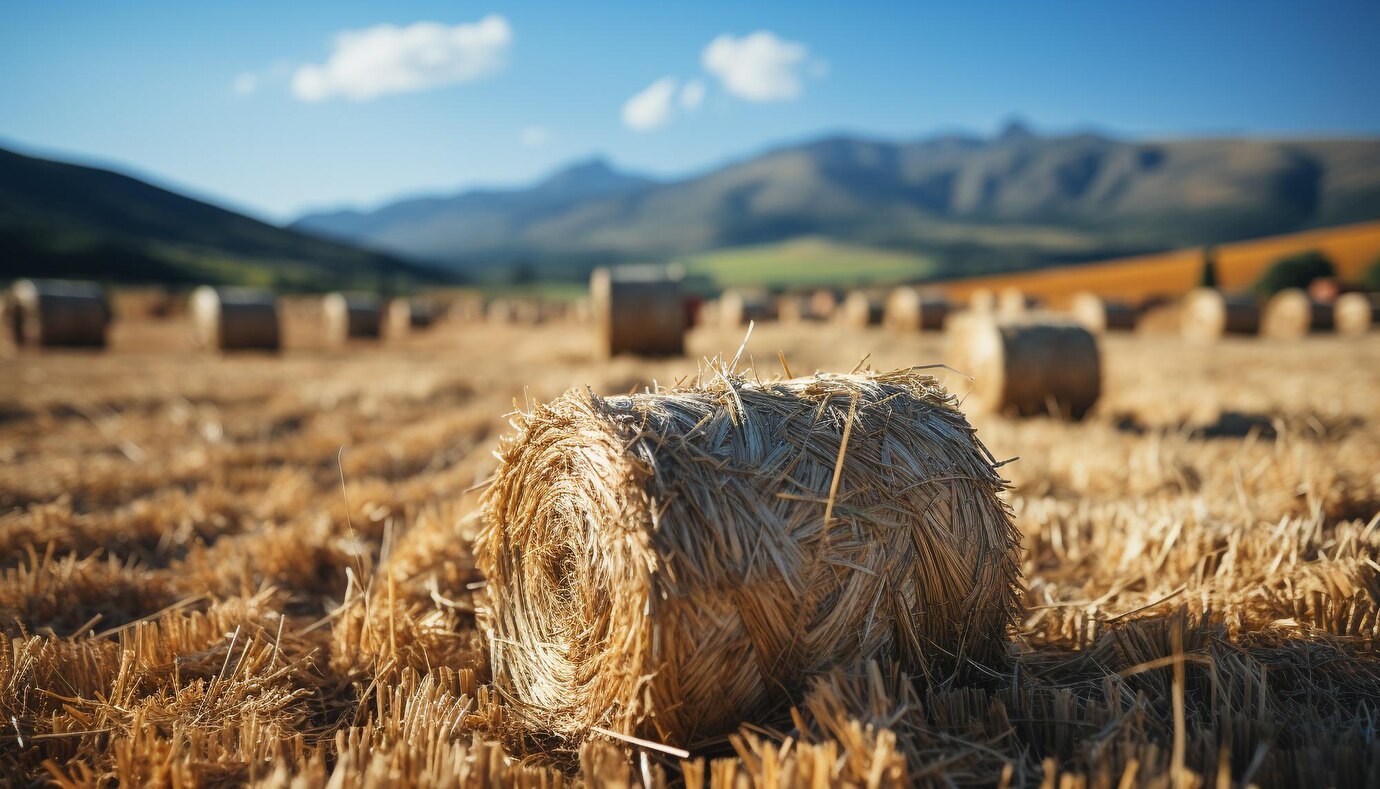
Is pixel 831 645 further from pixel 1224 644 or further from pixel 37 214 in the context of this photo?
pixel 37 214

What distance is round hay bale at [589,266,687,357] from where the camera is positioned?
1415cm

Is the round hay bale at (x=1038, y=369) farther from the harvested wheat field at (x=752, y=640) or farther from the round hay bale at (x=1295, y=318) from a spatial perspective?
the round hay bale at (x=1295, y=318)

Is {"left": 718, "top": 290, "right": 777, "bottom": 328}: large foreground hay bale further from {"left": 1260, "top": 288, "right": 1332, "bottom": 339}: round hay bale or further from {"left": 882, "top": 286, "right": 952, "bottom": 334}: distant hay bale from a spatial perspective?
{"left": 1260, "top": 288, "right": 1332, "bottom": 339}: round hay bale

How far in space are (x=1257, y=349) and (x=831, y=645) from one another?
18.0 m

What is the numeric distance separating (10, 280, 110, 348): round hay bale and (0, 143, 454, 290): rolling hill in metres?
21.4

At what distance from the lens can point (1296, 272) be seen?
128 feet

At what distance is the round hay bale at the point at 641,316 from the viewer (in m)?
14.1

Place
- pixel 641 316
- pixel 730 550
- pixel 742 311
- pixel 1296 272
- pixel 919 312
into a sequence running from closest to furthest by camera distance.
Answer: pixel 730 550, pixel 641 316, pixel 919 312, pixel 742 311, pixel 1296 272

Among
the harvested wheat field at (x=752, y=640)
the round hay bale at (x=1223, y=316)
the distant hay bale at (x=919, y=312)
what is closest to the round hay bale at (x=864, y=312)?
the distant hay bale at (x=919, y=312)

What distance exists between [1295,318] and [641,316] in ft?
67.5

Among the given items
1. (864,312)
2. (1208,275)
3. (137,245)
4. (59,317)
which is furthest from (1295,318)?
(137,245)

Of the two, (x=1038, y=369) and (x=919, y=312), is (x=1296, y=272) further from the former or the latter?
(x=1038, y=369)

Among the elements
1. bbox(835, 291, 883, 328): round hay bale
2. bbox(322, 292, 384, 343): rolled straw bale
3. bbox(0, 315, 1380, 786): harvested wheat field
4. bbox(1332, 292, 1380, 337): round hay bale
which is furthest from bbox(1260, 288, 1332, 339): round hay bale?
bbox(322, 292, 384, 343): rolled straw bale

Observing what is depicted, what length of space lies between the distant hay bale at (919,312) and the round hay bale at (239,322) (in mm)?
A: 17682
